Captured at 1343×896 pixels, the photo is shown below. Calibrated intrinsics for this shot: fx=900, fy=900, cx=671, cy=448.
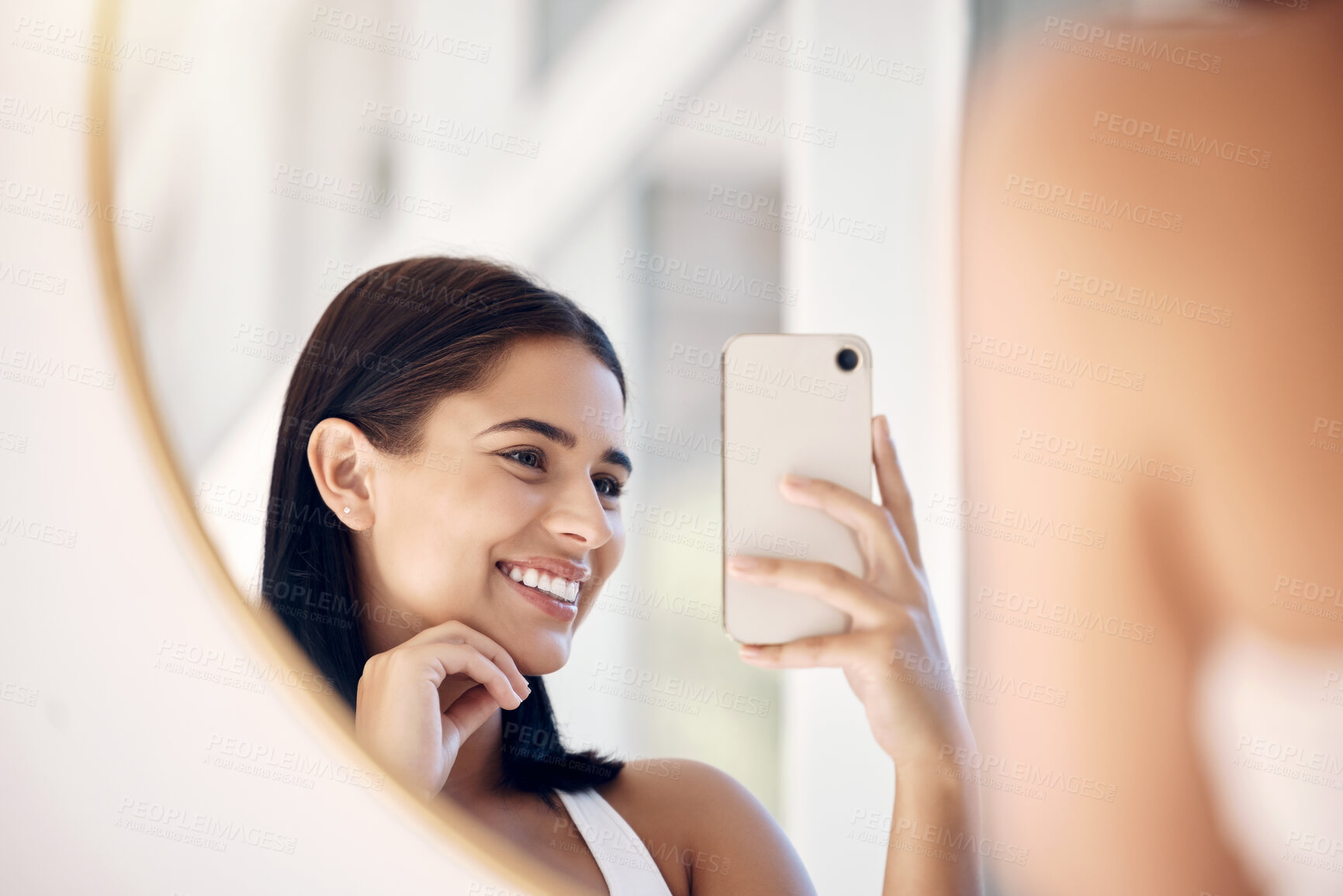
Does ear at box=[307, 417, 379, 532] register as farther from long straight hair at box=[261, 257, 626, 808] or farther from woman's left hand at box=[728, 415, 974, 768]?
woman's left hand at box=[728, 415, 974, 768]

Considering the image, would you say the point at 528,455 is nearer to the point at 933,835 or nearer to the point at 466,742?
the point at 466,742

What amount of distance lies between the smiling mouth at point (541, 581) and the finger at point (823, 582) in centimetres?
9

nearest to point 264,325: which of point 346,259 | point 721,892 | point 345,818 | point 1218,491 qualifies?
point 346,259

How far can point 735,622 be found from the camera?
0.42m

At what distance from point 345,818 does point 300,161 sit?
34cm

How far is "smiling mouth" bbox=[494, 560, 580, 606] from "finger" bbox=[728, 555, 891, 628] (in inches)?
3.5

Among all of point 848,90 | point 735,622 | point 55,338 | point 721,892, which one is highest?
point 848,90

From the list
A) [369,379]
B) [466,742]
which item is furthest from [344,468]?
[466,742]

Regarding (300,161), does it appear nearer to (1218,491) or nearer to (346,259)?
(346,259)

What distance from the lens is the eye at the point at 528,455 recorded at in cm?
43

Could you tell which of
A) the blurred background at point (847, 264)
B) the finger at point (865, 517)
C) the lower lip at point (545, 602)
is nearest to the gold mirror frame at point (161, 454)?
the blurred background at point (847, 264)

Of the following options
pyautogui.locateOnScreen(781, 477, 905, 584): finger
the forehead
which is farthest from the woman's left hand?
the forehead

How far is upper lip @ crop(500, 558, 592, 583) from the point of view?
0.44m

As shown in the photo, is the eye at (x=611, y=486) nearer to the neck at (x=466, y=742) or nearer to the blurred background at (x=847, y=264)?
the blurred background at (x=847, y=264)
